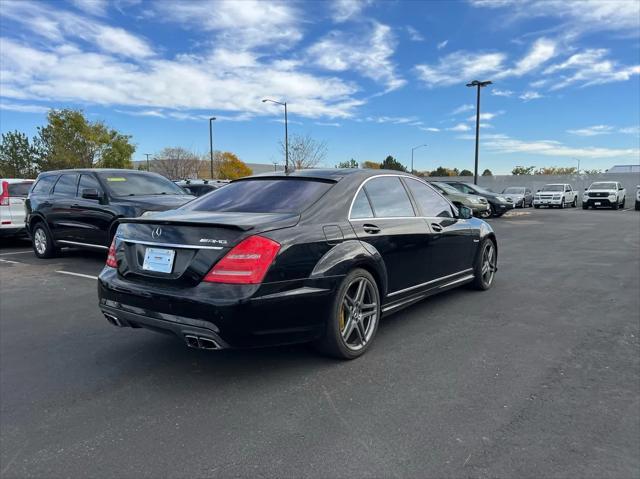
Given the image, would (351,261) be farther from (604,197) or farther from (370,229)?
(604,197)

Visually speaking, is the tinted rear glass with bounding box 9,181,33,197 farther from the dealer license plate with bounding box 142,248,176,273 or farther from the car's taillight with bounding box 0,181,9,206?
the dealer license plate with bounding box 142,248,176,273

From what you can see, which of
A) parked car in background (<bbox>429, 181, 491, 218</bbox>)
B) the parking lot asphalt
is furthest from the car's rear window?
parked car in background (<bbox>429, 181, 491, 218</bbox>)

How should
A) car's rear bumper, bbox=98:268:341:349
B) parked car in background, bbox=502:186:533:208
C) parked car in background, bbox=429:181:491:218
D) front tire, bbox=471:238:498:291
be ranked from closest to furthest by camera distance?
car's rear bumper, bbox=98:268:341:349, front tire, bbox=471:238:498:291, parked car in background, bbox=429:181:491:218, parked car in background, bbox=502:186:533:208

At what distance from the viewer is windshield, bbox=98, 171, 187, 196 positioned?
27.4 ft

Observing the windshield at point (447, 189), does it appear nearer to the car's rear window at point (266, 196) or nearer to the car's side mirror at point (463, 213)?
the car's side mirror at point (463, 213)

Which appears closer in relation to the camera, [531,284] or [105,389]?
[105,389]

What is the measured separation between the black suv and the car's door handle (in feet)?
15.2

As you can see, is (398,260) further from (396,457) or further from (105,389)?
(105,389)

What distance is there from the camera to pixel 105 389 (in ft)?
11.2

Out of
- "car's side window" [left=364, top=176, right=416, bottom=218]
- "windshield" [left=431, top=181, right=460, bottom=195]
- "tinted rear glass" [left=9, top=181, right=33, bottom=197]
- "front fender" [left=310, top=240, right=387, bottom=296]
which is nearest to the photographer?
"front fender" [left=310, top=240, right=387, bottom=296]

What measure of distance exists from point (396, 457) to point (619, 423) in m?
1.46

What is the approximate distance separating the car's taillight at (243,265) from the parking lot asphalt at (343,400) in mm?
817

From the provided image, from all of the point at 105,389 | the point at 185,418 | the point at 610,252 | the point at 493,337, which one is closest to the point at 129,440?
the point at 185,418

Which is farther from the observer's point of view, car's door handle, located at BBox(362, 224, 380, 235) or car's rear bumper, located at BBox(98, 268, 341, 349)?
car's door handle, located at BBox(362, 224, 380, 235)
